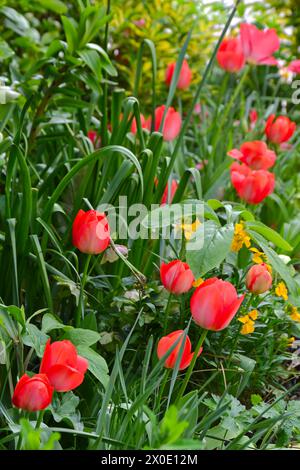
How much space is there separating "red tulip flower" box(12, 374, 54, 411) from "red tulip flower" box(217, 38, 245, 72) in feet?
5.62

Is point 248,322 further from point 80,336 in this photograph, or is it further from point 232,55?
point 232,55

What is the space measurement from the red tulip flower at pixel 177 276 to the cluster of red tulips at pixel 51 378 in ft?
0.86

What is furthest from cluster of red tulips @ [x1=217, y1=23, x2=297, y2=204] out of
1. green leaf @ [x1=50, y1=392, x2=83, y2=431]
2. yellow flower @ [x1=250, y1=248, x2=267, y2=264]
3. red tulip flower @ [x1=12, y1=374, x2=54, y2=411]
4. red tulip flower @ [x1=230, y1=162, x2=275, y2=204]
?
red tulip flower @ [x1=12, y1=374, x2=54, y2=411]

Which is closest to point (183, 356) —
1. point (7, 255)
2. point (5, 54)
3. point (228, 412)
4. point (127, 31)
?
point (228, 412)

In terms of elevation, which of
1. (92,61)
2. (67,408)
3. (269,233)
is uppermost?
(92,61)

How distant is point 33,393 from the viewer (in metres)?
1.07

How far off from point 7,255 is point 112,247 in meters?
0.25

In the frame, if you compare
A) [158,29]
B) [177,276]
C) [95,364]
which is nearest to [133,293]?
[177,276]

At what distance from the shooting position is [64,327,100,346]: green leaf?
4.14 feet

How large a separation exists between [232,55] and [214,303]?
1.51 m

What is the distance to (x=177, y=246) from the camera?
1.79 metres

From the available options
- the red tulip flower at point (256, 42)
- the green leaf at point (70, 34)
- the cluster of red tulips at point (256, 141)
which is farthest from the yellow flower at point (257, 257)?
the red tulip flower at point (256, 42)

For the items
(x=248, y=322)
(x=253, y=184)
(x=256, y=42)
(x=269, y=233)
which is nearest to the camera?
(x=269, y=233)

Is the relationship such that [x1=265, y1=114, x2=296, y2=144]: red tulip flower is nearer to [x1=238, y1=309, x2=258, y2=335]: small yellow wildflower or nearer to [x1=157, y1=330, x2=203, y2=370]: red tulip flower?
[x1=238, y1=309, x2=258, y2=335]: small yellow wildflower
